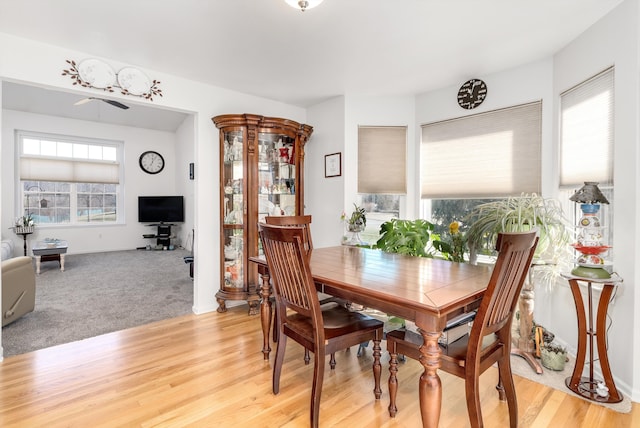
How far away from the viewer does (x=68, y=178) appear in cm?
661

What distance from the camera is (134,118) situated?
259 inches

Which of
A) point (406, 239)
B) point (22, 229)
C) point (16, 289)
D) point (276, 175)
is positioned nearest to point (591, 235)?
point (406, 239)

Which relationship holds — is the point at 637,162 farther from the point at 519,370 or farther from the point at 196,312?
the point at 196,312

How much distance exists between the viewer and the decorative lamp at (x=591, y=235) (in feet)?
6.33

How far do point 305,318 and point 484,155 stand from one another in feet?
8.19

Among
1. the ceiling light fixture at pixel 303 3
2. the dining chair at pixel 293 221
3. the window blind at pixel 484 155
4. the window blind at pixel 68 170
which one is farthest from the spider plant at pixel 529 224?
the window blind at pixel 68 170

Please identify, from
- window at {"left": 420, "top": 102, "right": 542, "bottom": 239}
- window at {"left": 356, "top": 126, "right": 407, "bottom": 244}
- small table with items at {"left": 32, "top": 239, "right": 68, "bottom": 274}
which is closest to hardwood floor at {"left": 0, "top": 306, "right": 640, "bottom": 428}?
window at {"left": 420, "top": 102, "right": 542, "bottom": 239}

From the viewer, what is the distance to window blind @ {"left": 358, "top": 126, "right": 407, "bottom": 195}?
378 cm

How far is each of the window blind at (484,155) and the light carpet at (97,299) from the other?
319cm

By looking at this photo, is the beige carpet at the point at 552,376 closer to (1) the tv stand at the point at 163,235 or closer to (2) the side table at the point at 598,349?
(2) the side table at the point at 598,349

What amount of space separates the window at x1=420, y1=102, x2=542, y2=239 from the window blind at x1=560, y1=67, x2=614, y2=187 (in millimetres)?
244

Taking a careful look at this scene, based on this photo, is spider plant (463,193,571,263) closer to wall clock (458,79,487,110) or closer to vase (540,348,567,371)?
vase (540,348,567,371)

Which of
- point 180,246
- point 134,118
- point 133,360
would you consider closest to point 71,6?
point 133,360

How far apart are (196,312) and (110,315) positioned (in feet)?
2.84
